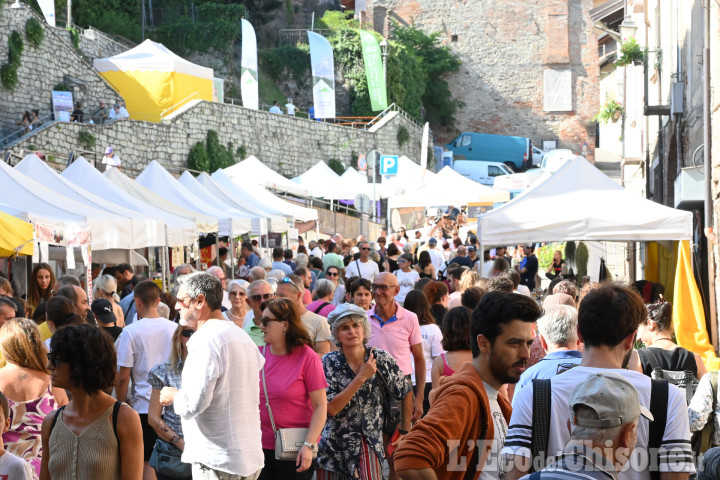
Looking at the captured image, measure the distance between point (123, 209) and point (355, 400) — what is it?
25.6 ft

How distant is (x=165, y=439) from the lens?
495 centimetres

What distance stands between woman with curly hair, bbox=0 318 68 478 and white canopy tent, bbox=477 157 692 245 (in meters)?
6.71

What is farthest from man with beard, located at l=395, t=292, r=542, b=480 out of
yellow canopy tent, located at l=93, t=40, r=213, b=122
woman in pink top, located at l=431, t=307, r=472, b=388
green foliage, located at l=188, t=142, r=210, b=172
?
yellow canopy tent, located at l=93, t=40, r=213, b=122

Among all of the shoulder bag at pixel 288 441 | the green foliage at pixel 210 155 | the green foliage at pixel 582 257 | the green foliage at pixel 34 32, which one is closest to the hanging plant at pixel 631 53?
the green foliage at pixel 582 257

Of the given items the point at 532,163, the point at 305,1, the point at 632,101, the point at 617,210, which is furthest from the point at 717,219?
the point at 305,1

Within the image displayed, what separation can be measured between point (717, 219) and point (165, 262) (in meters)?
6.77

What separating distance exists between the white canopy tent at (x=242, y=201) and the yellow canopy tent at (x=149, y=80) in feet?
48.2

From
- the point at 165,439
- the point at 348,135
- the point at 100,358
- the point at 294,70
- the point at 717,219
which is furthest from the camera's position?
the point at 294,70

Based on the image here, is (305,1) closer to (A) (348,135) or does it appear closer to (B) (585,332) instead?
(A) (348,135)

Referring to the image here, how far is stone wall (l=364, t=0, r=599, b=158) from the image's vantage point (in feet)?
167

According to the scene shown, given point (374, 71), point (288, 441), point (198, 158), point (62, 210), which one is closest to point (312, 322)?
point (288, 441)

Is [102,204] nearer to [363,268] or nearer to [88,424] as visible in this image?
[363,268]

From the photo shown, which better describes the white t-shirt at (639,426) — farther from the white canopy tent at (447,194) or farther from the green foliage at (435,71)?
the green foliage at (435,71)

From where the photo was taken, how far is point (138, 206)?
13289 millimetres
